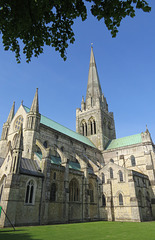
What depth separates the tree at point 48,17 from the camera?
20.7 ft

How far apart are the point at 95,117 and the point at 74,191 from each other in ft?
83.1

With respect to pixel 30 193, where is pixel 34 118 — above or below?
above

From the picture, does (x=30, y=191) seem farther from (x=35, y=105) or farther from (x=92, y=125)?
(x=92, y=125)

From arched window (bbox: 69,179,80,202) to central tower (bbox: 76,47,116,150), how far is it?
60.2ft

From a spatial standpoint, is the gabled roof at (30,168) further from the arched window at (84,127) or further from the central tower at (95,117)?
the arched window at (84,127)

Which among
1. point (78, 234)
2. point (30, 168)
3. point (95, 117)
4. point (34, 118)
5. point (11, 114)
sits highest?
point (95, 117)

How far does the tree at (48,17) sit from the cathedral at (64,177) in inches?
616

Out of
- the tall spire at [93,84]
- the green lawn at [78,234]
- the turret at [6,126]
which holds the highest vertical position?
the tall spire at [93,84]

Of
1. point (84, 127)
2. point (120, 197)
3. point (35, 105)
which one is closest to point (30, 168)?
point (35, 105)

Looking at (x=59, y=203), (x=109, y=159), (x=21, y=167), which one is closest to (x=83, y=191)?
(x=59, y=203)

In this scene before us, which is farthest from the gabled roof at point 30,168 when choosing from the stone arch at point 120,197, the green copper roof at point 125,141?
the green copper roof at point 125,141

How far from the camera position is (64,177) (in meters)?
25.1

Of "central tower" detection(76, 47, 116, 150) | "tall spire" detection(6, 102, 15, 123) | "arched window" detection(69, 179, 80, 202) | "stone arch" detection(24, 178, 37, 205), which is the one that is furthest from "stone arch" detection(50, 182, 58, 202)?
"central tower" detection(76, 47, 116, 150)

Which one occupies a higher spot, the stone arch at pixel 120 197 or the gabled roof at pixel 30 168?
the gabled roof at pixel 30 168
